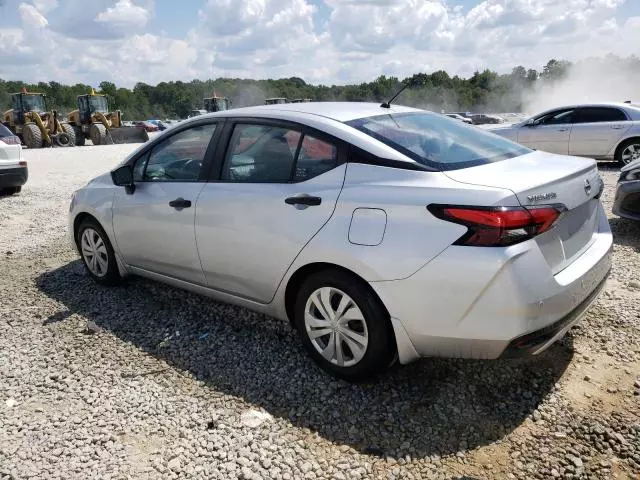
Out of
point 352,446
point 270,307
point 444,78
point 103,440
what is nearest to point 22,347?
point 103,440

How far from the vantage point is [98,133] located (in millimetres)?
26844

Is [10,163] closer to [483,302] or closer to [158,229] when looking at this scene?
[158,229]

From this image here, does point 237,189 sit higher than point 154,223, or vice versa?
point 237,189

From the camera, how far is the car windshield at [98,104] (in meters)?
28.1

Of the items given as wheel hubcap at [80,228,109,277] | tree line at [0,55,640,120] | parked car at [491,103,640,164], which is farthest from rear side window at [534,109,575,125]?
tree line at [0,55,640,120]

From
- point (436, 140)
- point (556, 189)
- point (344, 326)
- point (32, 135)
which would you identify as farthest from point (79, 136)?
point (556, 189)

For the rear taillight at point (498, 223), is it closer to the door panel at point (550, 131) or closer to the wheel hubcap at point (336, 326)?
the wheel hubcap at point (336, 326)

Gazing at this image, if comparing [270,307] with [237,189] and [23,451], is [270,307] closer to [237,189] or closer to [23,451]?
[237,189]

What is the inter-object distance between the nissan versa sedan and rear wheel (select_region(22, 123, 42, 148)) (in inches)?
922

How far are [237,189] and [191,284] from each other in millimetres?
930

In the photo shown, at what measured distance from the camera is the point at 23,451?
2.76 meters

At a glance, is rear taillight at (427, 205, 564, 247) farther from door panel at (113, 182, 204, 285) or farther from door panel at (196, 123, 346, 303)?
door panel at (113, 182, 204, 285)

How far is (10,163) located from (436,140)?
9114 millimetres

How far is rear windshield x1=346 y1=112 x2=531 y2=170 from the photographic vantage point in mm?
3012
